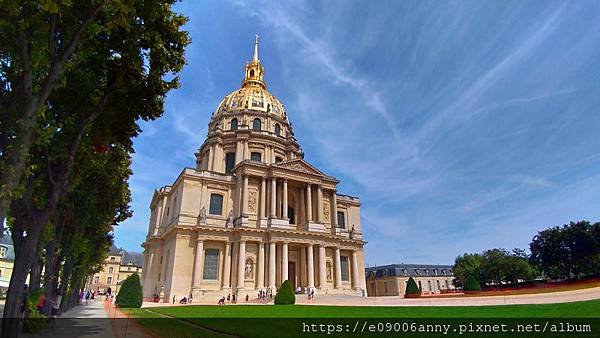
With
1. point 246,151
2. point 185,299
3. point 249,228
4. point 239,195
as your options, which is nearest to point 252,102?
point 246,151

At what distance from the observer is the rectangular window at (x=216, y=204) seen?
1517 inches

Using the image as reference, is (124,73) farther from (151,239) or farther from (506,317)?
(151,239)

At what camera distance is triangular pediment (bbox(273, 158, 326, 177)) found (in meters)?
41.7

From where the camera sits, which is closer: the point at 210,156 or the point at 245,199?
the point at 245,199

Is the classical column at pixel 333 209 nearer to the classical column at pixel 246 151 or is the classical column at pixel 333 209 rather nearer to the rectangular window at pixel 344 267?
the rectangular window at pixel 344 267

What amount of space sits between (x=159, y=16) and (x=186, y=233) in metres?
29.4

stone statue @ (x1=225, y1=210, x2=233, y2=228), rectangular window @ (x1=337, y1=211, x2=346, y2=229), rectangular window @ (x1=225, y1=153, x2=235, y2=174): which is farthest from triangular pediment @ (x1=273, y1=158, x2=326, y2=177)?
rectangular window @ (x1=225, y1=153, x2=235, y2=174)

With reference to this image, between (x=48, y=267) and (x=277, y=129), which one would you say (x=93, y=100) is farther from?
(x=277, y=129)

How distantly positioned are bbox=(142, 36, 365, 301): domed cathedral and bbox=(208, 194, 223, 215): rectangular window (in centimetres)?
11

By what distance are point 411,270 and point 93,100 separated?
2966 inches

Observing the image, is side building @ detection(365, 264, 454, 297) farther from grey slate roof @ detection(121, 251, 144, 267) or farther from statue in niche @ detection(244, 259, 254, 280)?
grey slate roof @ detection(121, 251, 144, 267)

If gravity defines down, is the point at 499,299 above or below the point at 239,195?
below

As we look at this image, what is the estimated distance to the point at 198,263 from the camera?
34.3 metres

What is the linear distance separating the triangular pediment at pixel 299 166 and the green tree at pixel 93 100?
98.7 ft
